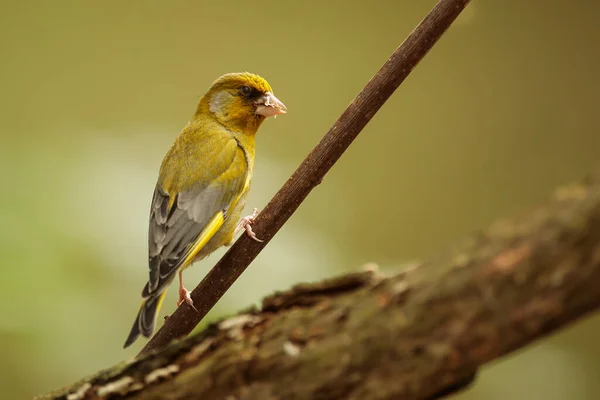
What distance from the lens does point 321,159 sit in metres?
1.75

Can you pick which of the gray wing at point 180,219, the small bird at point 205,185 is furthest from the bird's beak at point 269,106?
the gray wing at point 180,219

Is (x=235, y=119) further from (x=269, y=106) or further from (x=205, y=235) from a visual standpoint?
(x=205, y=235)

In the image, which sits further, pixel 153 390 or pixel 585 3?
pixel 585 3

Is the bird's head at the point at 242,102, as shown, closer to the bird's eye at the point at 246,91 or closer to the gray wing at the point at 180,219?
the bird's eye at the point at 246,91

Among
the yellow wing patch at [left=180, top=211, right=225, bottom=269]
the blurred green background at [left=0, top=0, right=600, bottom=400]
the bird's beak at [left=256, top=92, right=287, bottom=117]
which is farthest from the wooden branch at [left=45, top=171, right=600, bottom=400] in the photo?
the blurred green background at [left=0, top=0, right=600, bottom=400]

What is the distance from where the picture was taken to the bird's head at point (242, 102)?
279cm

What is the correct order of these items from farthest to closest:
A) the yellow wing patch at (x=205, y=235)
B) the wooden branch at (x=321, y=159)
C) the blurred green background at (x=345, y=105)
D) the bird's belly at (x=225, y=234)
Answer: the blurred green background at (x=345, y=105)
the bird's belly at (x=225, y=234)
the yellow wing patch at (x=205, y=235)
the wooden branch at (x=321, y=159)

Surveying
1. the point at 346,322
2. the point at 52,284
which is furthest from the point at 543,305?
the point at 52,284

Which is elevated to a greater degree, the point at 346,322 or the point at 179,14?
the point at 179,14

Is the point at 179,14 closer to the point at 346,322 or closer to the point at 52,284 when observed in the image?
the point at 52,284

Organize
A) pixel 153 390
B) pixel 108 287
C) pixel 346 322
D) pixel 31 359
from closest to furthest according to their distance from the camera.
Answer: pixel 346 322, pixel 153 390, pixel 31 359, pixel 108 287

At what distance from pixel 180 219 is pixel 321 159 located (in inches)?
32.3

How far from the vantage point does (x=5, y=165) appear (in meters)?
3.82

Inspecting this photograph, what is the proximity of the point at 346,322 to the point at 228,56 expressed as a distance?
12.8 feet
